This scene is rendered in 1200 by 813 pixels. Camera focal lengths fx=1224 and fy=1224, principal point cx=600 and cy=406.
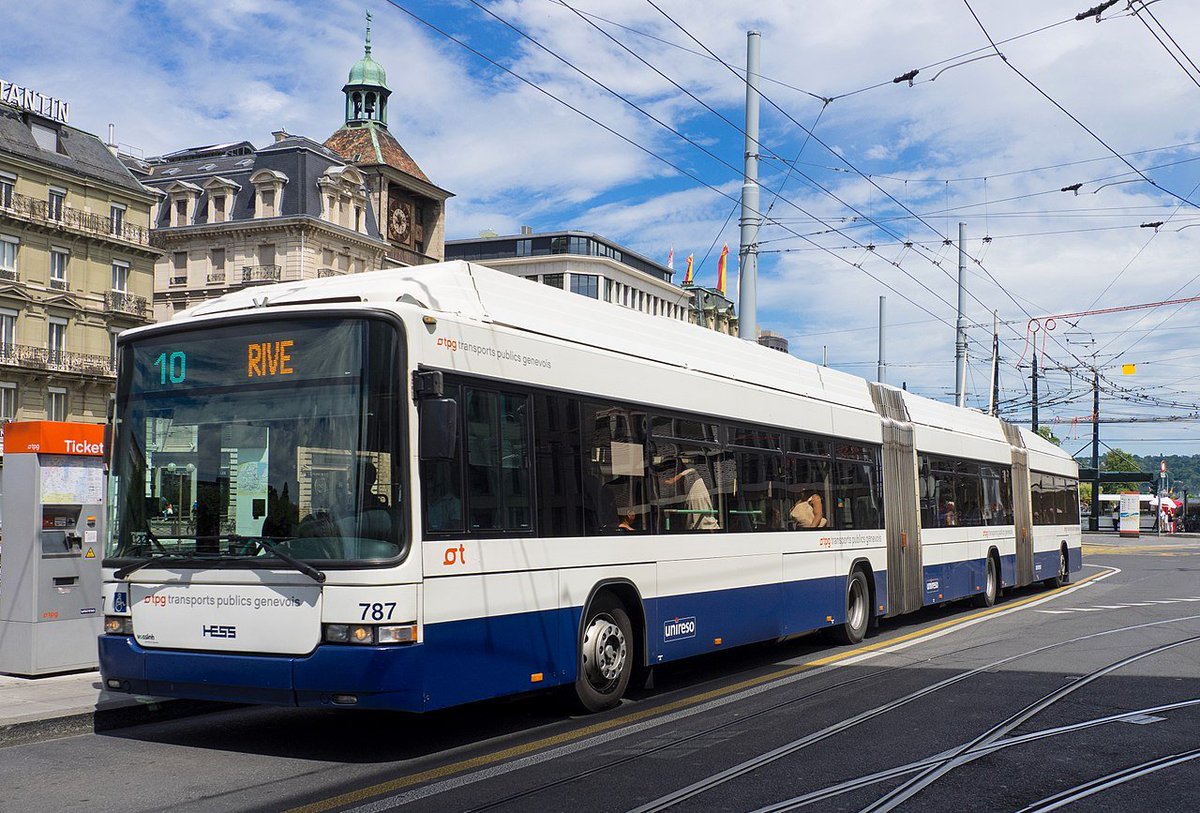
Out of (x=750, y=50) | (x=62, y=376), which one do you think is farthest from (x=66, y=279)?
→ (x=750, y=50)

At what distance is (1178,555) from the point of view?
1841 inches

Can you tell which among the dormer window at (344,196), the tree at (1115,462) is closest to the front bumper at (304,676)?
the dormer window at (344,196)

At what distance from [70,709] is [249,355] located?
121 inches

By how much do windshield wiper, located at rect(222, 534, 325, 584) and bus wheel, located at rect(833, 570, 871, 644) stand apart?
8650 mm

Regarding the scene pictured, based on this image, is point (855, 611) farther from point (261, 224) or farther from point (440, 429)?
point (261, 224)

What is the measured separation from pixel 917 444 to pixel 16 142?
44676mm

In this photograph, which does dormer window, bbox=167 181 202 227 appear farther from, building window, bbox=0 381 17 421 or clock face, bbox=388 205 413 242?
building window, bbox=0 381 17 421

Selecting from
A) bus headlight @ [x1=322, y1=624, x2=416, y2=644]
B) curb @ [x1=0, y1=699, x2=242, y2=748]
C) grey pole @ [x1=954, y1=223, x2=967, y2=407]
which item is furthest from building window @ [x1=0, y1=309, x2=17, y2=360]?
bus headlight @ [x1=322, y1=624, x2=416, y2=644]

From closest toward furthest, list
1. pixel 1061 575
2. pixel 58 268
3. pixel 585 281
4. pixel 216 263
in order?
1. pixel 1061 575
2. pixel 58 268
3. pixel 216 263
4. pixel 585 281

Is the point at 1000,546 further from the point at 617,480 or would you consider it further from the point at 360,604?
the point at 360,604

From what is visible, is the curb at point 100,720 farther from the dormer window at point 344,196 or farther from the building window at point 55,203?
the dormer window at point 344,196

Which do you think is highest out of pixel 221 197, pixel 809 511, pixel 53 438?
pixel 221 197

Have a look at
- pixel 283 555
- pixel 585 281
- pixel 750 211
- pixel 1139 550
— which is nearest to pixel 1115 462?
pixel 585 281

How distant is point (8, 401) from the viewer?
49844 mm
